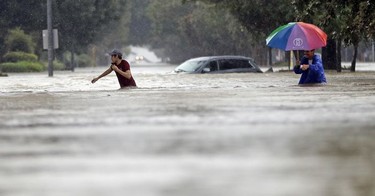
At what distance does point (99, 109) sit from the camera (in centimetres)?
1310

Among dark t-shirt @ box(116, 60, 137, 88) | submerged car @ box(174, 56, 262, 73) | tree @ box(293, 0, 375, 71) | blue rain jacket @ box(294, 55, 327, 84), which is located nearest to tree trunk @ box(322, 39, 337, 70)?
submerged car @ box(174, 56, 262, 73)

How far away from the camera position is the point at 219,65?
39781 mm

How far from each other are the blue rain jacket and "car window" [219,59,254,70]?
1748cm

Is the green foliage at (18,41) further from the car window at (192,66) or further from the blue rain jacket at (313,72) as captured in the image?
the blue rain jacket at (313,72)

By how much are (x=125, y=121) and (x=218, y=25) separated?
307ft

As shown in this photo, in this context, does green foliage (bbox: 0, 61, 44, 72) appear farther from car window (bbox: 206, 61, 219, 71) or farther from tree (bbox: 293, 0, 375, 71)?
tree (bbox: 293, 0, 375, 71)

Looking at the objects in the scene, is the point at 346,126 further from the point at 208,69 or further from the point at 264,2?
the point at 264,2

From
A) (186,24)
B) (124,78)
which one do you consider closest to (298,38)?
(124,78)

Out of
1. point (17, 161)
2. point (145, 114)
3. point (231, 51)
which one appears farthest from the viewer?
point (231, 51)

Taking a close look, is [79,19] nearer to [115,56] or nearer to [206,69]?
[206,69]

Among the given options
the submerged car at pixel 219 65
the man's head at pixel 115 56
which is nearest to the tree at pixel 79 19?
the submerged car at pixel 219 65

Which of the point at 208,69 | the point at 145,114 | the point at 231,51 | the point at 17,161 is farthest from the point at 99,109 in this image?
the point at 231,51

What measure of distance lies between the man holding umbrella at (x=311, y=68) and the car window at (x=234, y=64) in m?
17.6

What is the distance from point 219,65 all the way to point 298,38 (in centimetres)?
1401
